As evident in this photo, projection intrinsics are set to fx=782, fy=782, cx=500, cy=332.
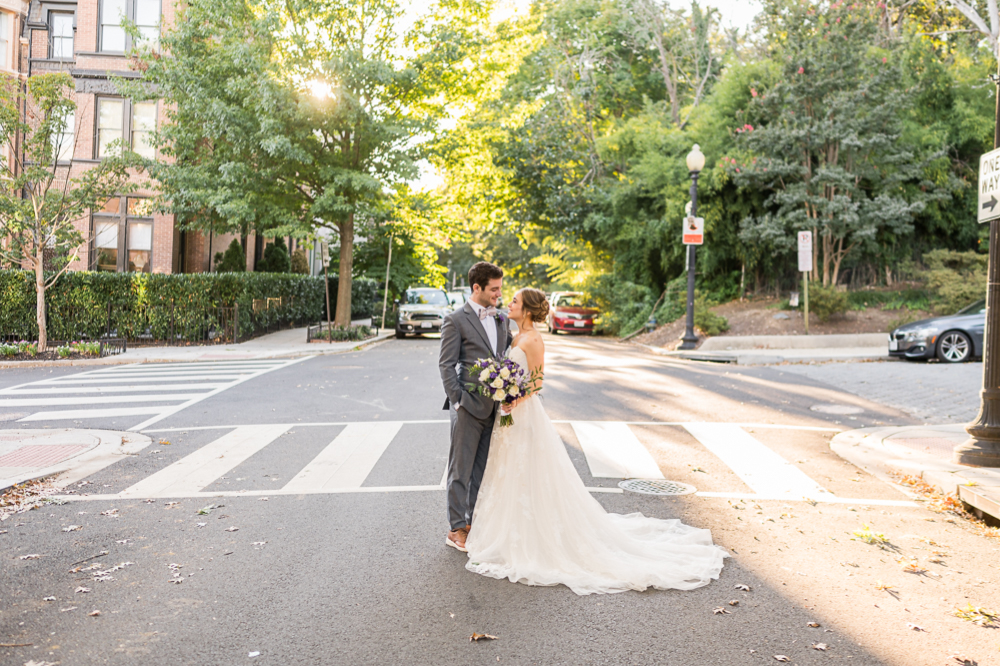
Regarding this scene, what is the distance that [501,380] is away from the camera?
16.4 feet

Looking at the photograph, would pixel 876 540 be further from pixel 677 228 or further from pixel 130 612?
pixel 677 228

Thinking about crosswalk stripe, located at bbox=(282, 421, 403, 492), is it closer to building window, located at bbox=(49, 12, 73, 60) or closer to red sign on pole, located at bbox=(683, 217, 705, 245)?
red sign on pole, located at bbox=(683, 217, 705, 245)

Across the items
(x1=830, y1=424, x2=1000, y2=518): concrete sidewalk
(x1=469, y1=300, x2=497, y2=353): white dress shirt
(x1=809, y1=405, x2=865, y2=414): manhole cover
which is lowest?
(x1=830, y1=424, x2=1000, y2=518): concrete sidewalk

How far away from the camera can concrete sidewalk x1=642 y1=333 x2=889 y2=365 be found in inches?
731

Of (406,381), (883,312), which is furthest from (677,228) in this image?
(406,381)

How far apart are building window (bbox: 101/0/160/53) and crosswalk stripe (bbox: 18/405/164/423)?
19.9m

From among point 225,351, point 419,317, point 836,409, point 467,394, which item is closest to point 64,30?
point 419,317

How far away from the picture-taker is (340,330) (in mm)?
25031

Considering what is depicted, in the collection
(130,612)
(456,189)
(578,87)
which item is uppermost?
(578,87)

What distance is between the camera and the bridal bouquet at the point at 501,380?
501 centimetres

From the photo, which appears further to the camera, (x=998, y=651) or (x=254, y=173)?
(x=254, y=173)

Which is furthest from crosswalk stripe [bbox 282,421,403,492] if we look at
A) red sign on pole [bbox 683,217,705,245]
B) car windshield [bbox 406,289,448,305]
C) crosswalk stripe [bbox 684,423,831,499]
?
car windshield [bbox 406,289,448,305]

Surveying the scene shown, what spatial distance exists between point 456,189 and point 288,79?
35.9 feet

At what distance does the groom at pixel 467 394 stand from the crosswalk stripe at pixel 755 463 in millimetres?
2935
